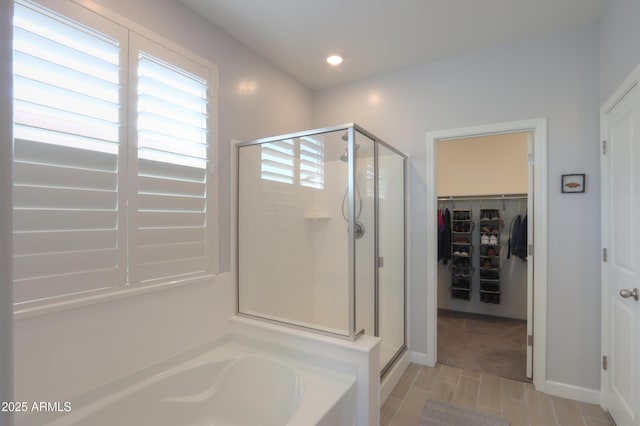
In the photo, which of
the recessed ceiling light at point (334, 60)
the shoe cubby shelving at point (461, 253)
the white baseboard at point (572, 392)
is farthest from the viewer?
the shoe cubby shelving at point (461, 253)

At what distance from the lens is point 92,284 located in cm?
161

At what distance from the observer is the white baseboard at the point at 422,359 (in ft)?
9.55

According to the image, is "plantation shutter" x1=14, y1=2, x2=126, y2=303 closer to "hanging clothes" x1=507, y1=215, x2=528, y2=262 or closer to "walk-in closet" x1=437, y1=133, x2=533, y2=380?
"walk-in closet" x1=437, y1=133, x2=533, y2=380

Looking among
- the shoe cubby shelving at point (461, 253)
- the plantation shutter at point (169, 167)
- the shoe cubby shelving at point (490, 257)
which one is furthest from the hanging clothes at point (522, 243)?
the plantation shutter at point (169, 167)

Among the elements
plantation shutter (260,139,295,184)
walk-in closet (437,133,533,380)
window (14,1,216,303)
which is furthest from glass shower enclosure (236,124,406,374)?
walk-in closet (437,133,533,380)

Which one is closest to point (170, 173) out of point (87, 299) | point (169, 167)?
point (169, 167)

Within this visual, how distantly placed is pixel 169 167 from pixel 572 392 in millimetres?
3295

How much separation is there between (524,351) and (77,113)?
162 inches

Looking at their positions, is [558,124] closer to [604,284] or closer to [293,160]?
[604,284]

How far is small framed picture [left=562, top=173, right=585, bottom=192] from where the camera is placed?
92.4 inches

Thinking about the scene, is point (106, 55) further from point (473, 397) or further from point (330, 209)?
point (473, 397)

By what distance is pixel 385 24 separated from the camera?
7.67 ft

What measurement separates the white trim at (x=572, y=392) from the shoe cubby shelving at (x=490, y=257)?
1.87 m

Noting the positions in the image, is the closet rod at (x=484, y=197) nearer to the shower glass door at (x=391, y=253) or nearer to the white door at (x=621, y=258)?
the shower glass door at (x=391, y=253)
